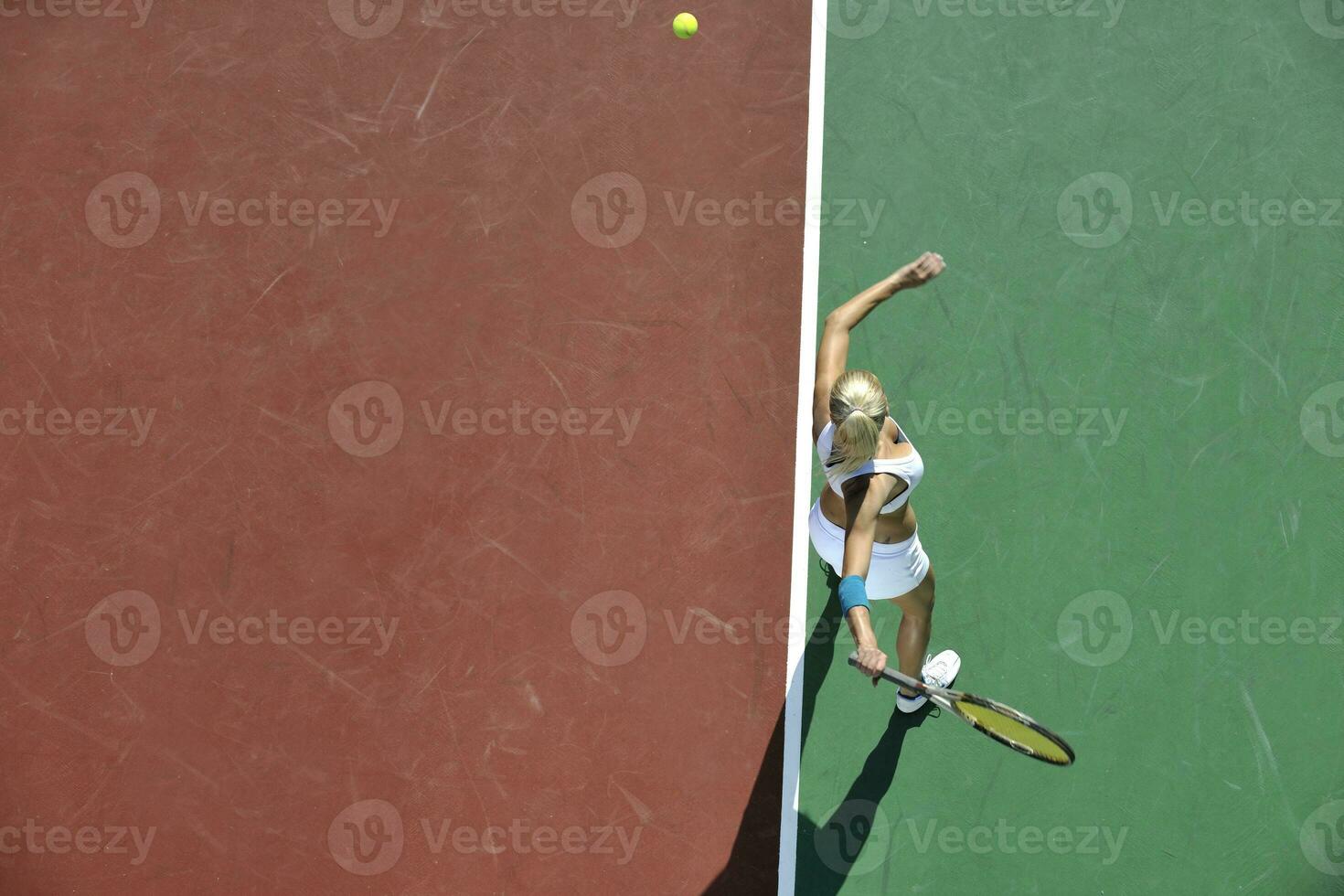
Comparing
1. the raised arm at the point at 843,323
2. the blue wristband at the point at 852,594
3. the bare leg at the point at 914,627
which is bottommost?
the bare leg at the point at 914,627

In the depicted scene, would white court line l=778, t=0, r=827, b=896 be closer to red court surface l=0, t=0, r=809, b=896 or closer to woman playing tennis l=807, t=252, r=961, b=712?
red court surface l=0, t=0, r=809, b=896

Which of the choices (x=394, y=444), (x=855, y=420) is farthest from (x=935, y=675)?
(x=394, y=444)

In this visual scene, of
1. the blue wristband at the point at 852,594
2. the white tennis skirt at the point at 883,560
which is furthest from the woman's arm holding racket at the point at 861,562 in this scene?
the white tennis skirt at the point at 883,560

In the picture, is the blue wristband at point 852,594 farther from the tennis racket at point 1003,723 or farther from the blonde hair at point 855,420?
the blonde hair at point 855,420

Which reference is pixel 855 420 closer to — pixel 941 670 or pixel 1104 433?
pixel 941 670

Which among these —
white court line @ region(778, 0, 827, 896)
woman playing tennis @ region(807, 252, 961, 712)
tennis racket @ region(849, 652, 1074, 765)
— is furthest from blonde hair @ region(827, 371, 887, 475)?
white court line @ region(778, 0, 827, 896)

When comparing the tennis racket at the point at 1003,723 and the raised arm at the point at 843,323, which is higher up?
the raised arm at the point at 843,323

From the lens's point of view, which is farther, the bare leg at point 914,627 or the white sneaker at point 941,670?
the white sneaker at point 941,670
